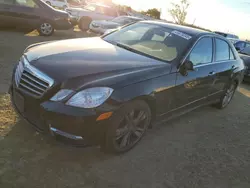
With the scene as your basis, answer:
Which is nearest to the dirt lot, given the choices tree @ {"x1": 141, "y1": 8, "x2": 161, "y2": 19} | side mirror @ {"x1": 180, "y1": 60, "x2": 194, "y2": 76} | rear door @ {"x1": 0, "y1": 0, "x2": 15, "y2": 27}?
side mirror @ {"x1": 180, "y1": 60, "x2": 194, "y2": 76}

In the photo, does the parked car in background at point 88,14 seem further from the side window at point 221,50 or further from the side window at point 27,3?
the side window at point 221,50

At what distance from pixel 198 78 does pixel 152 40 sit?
0.96 metres

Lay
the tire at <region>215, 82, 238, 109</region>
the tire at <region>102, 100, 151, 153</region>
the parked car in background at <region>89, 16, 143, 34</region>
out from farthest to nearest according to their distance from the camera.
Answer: the parked car in background at <region>89, 16, 143, 34</region>, the tire at <region>215, 82, 238, 109</region>, the tire at <region>102, 100, 151, 153</region>

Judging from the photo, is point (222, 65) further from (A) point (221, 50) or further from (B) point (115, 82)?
(B) point (115, 82)

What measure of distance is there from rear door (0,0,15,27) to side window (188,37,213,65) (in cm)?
754

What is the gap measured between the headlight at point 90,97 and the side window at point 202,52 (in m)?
1.69

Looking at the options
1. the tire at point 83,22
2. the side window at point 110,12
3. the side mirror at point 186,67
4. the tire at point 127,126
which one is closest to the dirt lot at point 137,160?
the tire at point 127,126

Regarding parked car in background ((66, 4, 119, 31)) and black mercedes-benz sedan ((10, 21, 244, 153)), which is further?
parked car in background ((66, 4, 119, 31))

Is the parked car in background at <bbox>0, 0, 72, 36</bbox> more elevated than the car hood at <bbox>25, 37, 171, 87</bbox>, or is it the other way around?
the car hood at <bbox>25, 37, 171, 87</bbox>

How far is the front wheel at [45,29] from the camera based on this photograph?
9.99 meters

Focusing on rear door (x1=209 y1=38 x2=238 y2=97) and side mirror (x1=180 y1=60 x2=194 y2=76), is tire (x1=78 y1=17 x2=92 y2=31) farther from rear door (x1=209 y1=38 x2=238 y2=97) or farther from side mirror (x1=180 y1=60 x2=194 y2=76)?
side mirror (x1=180 y1=60 x2=194 y2=76)

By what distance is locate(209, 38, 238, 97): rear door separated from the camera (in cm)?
466

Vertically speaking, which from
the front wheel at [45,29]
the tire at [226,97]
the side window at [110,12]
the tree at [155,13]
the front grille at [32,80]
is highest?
the front grille at [32,80]

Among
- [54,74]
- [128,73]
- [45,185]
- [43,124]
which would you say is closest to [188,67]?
[128,73]
